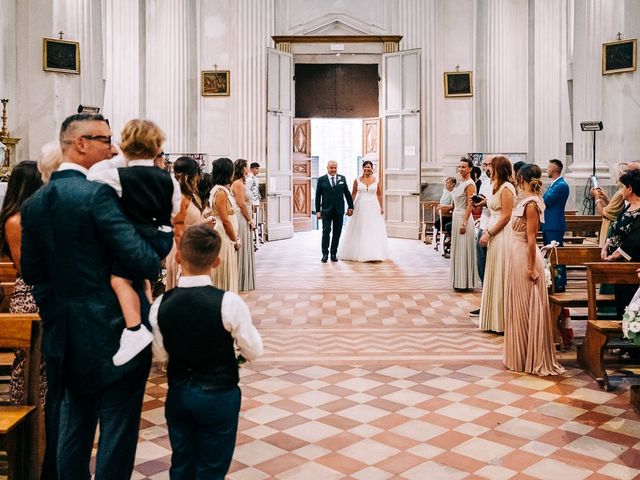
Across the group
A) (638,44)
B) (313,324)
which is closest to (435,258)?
(638,44)

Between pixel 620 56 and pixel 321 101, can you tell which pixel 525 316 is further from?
pixel 321 101

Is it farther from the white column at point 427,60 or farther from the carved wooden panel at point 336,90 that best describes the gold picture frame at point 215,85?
the white column at point 427,60

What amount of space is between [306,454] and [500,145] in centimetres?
1392

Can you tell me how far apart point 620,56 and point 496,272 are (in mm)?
6605

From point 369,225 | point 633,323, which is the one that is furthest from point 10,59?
point 633,323

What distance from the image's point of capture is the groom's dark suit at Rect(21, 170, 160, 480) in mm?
2791

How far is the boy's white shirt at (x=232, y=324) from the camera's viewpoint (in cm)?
291

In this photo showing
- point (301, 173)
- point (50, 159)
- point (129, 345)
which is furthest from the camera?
point (301, 173)

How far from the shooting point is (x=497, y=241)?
282 inches

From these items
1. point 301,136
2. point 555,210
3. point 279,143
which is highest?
point 301,136

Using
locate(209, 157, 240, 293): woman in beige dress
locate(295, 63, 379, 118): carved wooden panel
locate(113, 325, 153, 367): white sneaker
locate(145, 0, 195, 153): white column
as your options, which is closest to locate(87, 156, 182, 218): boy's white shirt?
locate(113, 325, 153, 367): white sneaker

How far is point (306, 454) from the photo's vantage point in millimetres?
4273

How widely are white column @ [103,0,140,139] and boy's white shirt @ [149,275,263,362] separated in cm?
1392

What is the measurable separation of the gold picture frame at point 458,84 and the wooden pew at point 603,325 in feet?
39.8
